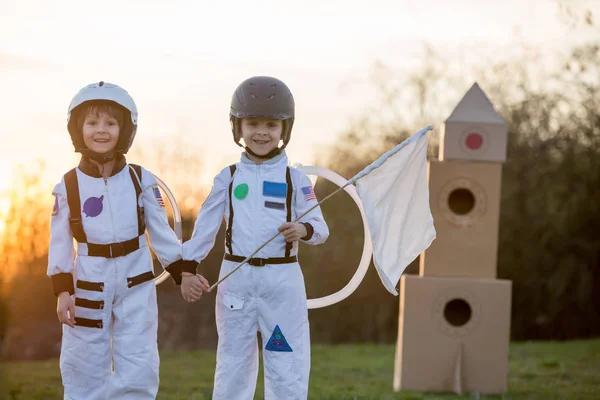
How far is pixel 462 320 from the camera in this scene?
7.38m

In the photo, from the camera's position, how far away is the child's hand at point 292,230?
429cm

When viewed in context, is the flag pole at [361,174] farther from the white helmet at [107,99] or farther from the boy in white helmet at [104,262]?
the white helmet at [107,99]

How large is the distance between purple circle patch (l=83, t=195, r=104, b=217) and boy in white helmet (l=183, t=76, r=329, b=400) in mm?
496

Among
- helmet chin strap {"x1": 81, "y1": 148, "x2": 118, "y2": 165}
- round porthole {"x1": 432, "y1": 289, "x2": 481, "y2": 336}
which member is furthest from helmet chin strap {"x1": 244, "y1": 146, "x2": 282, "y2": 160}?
round porthole {"x1": 432, "y1": 289, "x2": 481, "y2": 336}

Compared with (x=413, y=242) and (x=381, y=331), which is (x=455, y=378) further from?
(x=381, y=331)

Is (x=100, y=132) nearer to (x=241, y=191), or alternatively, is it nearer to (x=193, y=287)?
(x=241, y=191)

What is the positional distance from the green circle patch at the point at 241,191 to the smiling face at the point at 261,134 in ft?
0.64

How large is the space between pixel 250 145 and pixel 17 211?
716cm

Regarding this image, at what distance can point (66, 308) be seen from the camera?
4.05 m

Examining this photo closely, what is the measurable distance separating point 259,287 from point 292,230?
1.13 ft

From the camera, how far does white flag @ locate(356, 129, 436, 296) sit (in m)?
4.66

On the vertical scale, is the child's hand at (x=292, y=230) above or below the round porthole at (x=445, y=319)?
above

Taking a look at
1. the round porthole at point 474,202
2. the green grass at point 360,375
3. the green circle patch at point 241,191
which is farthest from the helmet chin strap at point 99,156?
the round porthole at point 474,202

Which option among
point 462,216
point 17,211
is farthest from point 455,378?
point 17,211
